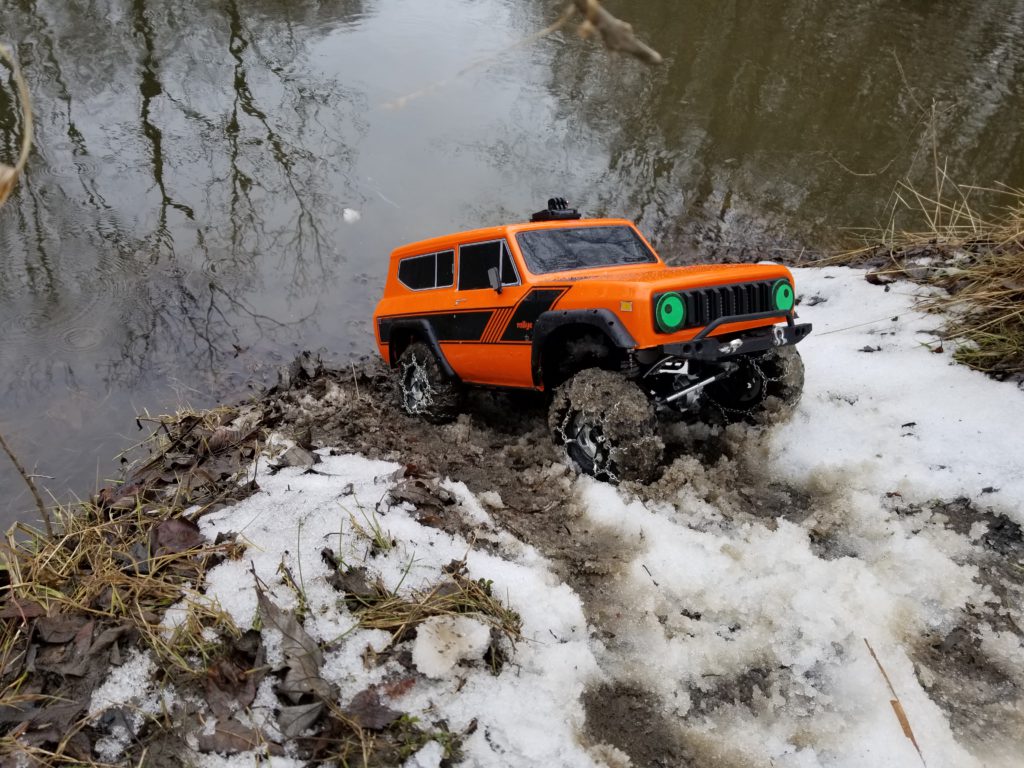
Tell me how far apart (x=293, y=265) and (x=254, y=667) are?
8.26m

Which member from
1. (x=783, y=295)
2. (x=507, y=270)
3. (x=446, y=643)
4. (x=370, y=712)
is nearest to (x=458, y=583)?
(x=446, y=643)

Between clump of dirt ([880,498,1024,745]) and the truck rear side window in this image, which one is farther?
the truck rear side window

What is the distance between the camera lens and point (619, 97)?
14453 millimetres

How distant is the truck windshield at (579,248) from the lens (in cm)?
544

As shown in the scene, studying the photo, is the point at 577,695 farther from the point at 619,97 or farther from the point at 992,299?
the point at 619,97

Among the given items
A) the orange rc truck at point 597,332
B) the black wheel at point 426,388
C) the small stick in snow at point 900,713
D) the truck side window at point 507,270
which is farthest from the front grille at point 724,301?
the black wheel at point 426,388

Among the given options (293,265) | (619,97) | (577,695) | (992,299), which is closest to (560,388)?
(577,695)

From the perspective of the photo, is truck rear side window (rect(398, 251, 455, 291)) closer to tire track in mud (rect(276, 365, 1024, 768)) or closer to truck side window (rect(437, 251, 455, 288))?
truck side window (rect(437, 251, 455, 288))

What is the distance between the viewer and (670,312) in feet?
14.2

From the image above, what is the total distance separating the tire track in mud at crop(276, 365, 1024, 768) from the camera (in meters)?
2.94

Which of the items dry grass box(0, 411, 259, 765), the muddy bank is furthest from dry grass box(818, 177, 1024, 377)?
dry grass box(0, 411, 259, 765)

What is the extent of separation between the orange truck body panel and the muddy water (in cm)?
210

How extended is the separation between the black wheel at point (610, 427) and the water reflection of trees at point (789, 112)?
21.1 feet

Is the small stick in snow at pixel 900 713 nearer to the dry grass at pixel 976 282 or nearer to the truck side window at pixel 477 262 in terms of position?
the dry grass at pixel 976 282
